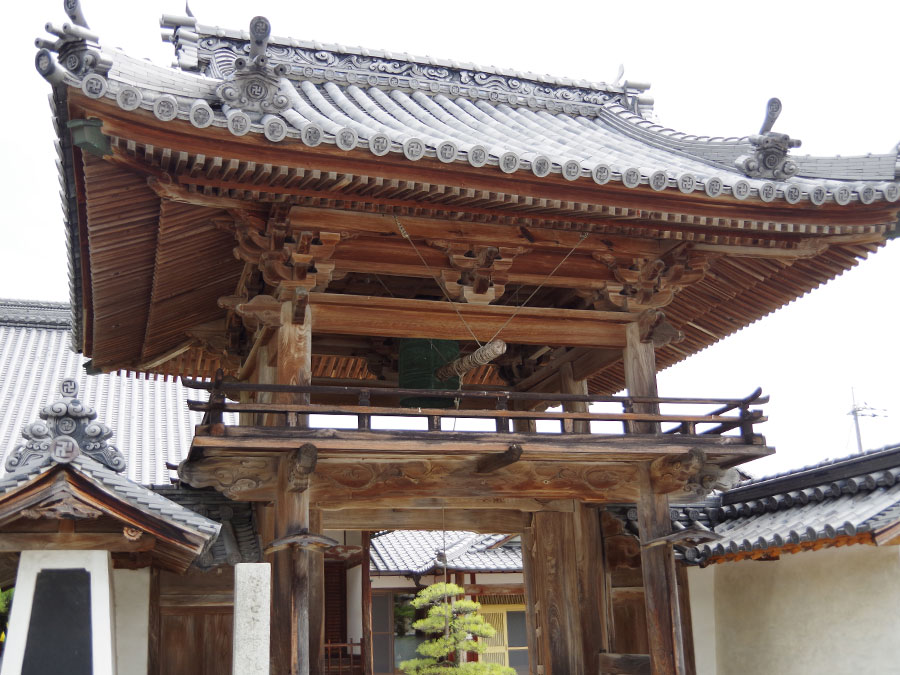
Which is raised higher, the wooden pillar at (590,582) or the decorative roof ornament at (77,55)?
the decorative roof ornament at (77,55)

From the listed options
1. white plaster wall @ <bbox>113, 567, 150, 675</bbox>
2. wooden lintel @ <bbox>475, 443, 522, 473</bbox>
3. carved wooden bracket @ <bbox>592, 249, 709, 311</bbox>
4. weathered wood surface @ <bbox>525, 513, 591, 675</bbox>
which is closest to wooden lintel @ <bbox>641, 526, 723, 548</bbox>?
wooden lintel @ <bbox>475, 443, 522, 473</bbox>

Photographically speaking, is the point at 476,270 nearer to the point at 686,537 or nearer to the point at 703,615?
the point at 686,537

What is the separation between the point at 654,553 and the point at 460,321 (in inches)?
Result: 111

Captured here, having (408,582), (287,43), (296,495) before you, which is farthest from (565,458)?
(408,582)

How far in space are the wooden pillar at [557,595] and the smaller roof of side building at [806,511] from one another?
168 cm

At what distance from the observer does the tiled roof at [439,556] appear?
69.8ft

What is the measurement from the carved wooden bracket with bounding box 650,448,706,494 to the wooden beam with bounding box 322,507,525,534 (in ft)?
7.87

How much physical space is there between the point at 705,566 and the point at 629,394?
3.42 metres

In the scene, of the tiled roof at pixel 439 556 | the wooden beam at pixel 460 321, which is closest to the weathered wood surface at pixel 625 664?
the wooden beam at pixel 460 321

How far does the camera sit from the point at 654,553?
8781 millimetres

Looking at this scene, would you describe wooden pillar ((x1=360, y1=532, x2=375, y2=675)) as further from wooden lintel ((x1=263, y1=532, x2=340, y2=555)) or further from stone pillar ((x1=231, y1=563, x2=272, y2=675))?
stone pillar ((x1=231, y1=563, x2=272, y2=675))

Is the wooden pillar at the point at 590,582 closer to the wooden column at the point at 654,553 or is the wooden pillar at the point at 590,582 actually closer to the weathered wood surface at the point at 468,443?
the wooden column at the point at 654,553

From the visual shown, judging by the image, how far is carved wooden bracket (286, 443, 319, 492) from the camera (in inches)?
300

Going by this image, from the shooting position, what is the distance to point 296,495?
26.1ft
